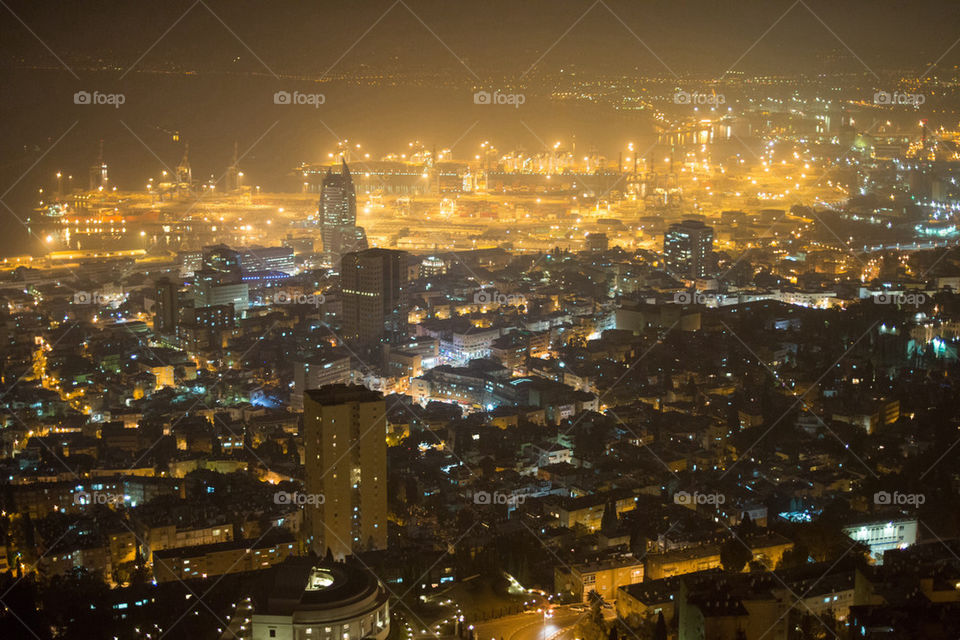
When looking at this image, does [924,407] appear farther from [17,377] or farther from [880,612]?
[17,377]

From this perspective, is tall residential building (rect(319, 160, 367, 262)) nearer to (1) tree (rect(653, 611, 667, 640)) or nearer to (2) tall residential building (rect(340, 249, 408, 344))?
(2) tall residential building (rect(340, 249, 408, 344))

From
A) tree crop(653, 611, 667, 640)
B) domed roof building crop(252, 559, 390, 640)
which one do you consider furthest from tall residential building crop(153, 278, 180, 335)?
tree crop(653, 611, 667, 640)

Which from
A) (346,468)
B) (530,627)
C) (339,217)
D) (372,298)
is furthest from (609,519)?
(339,217)

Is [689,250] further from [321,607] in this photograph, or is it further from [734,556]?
[321,607]

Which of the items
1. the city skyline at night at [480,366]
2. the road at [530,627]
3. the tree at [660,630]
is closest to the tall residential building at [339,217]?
the city skyline at night at [480,366]

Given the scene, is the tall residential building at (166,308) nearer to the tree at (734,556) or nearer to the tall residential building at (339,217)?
the tall residential building at (339,217)

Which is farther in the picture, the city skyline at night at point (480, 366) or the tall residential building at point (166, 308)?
the tall residential building at point (166, 308)
